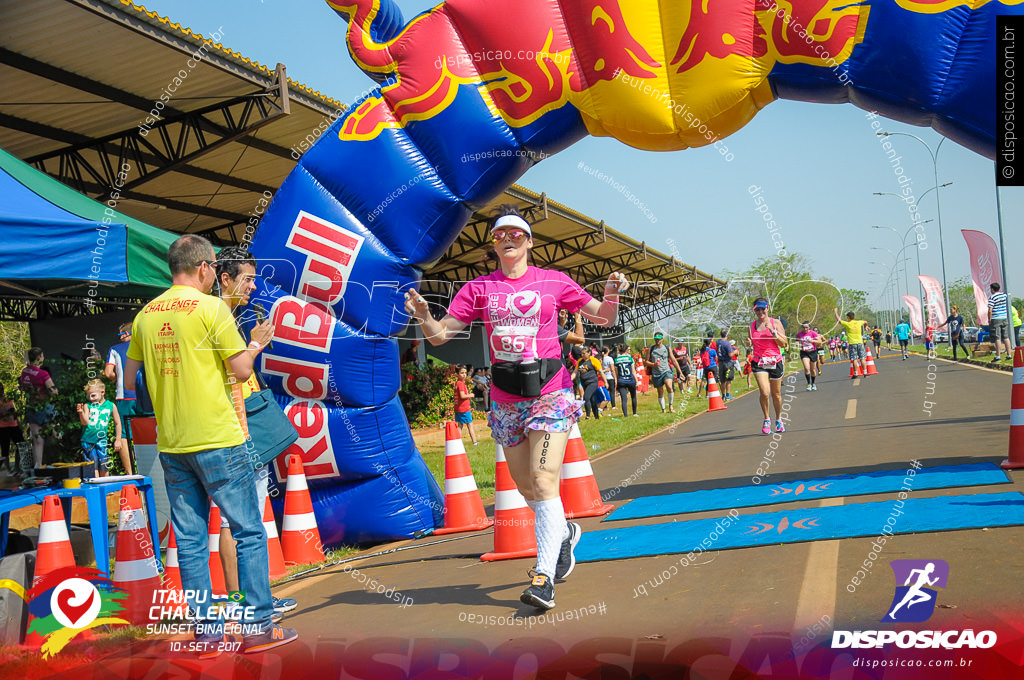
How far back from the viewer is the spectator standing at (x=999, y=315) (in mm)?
19959

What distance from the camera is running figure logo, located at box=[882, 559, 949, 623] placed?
3.31m

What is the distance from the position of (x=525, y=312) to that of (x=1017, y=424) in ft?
14.6

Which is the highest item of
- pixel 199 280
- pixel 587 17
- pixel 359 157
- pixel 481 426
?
pixel 587 17

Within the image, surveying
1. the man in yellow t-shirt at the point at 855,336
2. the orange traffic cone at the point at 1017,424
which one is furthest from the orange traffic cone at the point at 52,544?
the man in yellow t-shirt at the point at 855,336

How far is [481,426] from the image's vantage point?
1933 cm

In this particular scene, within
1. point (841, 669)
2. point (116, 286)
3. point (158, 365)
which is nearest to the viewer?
point (841, 669)

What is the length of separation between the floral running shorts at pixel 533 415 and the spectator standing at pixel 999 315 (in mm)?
17473

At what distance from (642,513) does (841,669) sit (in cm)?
371

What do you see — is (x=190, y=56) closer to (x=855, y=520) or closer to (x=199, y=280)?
(x=199, y=280)

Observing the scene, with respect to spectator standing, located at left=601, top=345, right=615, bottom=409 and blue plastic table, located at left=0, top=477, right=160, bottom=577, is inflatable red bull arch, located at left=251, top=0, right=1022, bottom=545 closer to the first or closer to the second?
blue plastic table, located at left=0, top=477, right=160, bottom=577

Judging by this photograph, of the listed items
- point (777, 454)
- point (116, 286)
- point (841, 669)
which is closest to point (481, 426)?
point (777, 454)

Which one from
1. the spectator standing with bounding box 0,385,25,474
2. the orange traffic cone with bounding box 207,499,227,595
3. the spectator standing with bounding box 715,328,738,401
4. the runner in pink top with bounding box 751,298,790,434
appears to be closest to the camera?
the orange traffic cone with bounding box 207,499,227,595

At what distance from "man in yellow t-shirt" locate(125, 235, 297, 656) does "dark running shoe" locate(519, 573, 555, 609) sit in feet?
3.71

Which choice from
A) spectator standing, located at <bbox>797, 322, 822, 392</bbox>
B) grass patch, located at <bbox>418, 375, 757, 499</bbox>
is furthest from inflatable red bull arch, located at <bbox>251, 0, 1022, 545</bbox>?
spectator standing, located at <bbox>797, 322, 822, 392</bbox>
